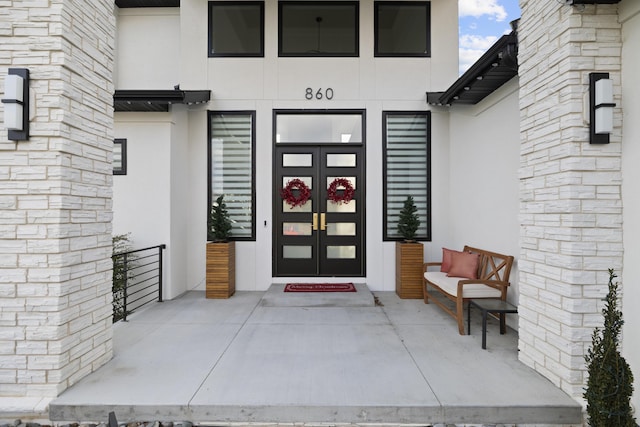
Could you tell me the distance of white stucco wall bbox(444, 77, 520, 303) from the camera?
12.7ft

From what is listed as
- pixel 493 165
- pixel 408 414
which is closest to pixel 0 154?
pixel 408 414

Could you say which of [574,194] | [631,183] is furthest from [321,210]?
[631,183]

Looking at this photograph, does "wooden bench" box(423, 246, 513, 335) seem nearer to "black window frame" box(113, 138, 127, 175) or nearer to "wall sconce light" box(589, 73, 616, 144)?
"wall sconce light" box(589, 73, 616, 144)

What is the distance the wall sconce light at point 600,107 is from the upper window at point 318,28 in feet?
13.3

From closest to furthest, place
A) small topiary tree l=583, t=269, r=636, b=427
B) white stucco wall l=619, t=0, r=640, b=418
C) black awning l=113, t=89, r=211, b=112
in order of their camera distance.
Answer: small topiary tree l=583, t=269, r=636, b=427, white stucco wall l=619, t=0, r=640, b=418, black awning l=113, t=89, r=211, b=112

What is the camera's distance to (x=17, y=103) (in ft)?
7.38

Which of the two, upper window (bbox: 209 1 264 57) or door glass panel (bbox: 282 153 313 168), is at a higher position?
upper window (bbox: 209 1 264 57)

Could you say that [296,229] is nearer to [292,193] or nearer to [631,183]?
[292,193]

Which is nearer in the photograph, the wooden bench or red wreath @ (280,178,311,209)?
the wooden bench

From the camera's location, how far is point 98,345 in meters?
2.72

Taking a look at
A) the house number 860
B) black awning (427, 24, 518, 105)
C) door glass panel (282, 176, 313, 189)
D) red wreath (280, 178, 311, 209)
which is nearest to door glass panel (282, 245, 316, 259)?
red wreath (280, 178, 311, 209)

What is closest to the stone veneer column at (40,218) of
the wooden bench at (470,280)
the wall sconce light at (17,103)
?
the wall sconce light at (17,103)

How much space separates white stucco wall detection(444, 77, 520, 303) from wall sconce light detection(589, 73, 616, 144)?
1.50 meters

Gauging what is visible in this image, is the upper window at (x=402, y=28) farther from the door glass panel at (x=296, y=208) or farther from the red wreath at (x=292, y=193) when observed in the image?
the door glass panel at (x=296, y=208)
